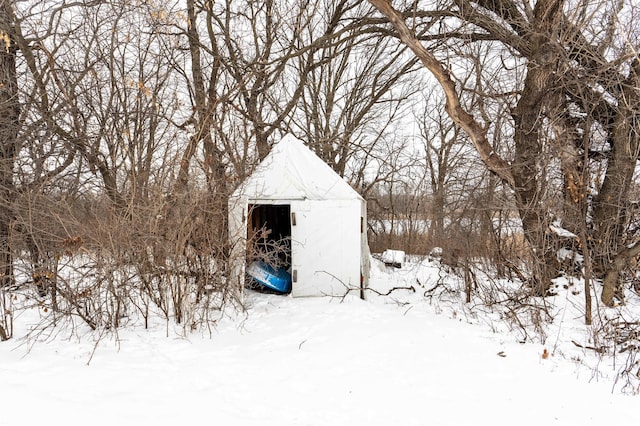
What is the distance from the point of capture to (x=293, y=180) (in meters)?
7.07

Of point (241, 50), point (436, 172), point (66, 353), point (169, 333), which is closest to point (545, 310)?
Result: point (169, 333)

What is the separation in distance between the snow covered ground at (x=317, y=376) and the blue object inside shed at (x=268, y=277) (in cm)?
144

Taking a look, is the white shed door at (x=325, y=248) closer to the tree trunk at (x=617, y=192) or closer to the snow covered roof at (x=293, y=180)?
the snow covered roof at (x=293, y=180)

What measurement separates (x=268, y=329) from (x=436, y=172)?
1602 cm

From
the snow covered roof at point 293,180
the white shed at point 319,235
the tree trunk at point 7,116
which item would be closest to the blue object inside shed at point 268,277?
the white shed at point 319,235

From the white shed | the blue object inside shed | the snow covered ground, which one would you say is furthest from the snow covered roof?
the snow covered ground

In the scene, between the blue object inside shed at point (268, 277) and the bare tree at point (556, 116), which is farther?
the blue object inside shed at point (268, 277)

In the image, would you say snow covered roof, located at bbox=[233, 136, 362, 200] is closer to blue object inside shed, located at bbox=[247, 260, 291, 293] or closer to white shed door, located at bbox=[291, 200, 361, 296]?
white shed door, located at bbox=[291, 200, 361, 296]

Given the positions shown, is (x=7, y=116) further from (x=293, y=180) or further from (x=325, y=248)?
(x=325, y=248)

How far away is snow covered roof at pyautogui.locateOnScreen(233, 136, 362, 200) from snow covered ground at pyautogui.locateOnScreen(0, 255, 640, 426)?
2.28 metres

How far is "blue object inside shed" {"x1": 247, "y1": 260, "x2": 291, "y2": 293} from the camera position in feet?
23.2

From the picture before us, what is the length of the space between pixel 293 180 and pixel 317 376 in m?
3.99

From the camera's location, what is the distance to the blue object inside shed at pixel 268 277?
707cm

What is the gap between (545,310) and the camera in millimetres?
5305
